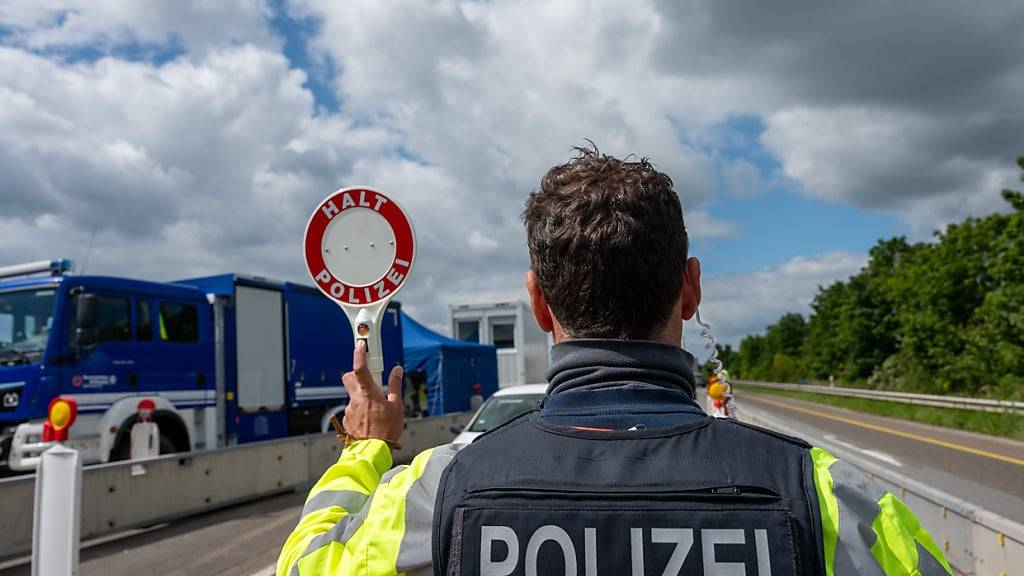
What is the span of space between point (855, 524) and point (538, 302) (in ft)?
2.51

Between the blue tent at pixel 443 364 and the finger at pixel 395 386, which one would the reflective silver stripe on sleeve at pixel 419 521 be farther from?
the blue tent at pixel 443 364

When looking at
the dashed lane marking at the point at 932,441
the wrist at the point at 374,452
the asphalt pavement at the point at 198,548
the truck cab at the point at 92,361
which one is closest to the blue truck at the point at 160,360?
the truck cab at the point at 92,361

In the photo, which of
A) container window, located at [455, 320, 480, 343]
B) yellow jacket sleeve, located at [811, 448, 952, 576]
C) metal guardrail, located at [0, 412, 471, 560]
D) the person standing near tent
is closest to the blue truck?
metal guardrail, located at [0, 412, 471, 560]

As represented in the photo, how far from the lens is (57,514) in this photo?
4.45 meters

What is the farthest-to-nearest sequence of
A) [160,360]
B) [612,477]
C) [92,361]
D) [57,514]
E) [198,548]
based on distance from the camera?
[160,360], [92,361], [198,548], [57,514], [612,477]

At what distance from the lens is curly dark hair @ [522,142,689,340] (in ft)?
5.18

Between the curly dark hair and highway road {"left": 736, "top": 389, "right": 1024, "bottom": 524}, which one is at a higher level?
the curly dark hair

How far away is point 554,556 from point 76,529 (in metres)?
4.13

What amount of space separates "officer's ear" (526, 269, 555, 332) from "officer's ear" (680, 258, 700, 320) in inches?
11.5

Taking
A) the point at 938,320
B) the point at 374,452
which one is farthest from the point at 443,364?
the point at 938,320

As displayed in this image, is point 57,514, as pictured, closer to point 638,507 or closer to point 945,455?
point 638,507

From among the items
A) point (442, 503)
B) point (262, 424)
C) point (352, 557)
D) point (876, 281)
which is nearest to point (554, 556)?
point (442, 503)

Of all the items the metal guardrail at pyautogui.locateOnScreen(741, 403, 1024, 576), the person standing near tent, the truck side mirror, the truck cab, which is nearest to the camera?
the metal guardrail at pyautogui.locateOnScreen(741, 403, 1024, 576)

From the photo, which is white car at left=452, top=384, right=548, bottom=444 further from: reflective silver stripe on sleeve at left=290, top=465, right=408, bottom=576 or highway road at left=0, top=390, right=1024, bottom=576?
reflective silver stripe on sleeve at left=290, top=465, right=408, bottom=576
